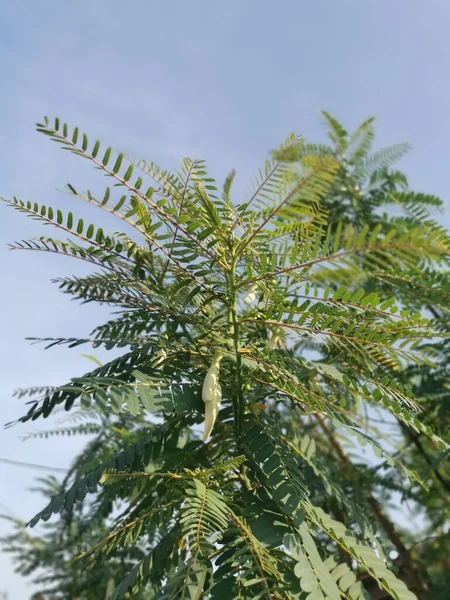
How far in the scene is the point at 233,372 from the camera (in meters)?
1.34

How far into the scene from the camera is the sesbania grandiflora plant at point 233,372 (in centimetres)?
98

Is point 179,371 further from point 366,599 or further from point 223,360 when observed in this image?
point 366,599

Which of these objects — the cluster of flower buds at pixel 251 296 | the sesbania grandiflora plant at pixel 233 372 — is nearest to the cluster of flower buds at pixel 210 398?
the sesbania grandiflora plant at pixel 233 372

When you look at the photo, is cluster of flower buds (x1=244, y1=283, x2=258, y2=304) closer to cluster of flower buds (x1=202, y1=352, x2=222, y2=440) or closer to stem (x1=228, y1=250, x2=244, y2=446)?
stem (x1=228, y1=250, x2=244, y2=446)

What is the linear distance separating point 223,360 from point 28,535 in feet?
16.7

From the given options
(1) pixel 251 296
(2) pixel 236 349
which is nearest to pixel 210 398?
(2) pixel 236 349

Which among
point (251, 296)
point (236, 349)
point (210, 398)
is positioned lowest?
point (210, 398)

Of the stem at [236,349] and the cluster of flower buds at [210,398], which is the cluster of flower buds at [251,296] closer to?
the stem at [236,349]

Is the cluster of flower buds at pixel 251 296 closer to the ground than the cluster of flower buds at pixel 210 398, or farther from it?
farther from it

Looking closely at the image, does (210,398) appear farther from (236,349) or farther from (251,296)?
(251,296)

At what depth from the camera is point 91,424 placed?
3.27m

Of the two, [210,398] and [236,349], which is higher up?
[236,349]

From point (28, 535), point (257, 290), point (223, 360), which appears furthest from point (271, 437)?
point (28, 535)

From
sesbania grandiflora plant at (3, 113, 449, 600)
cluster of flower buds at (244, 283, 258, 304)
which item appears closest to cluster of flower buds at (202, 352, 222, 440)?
sesbania grandiflora plant at (3, 113, 449, 600)
